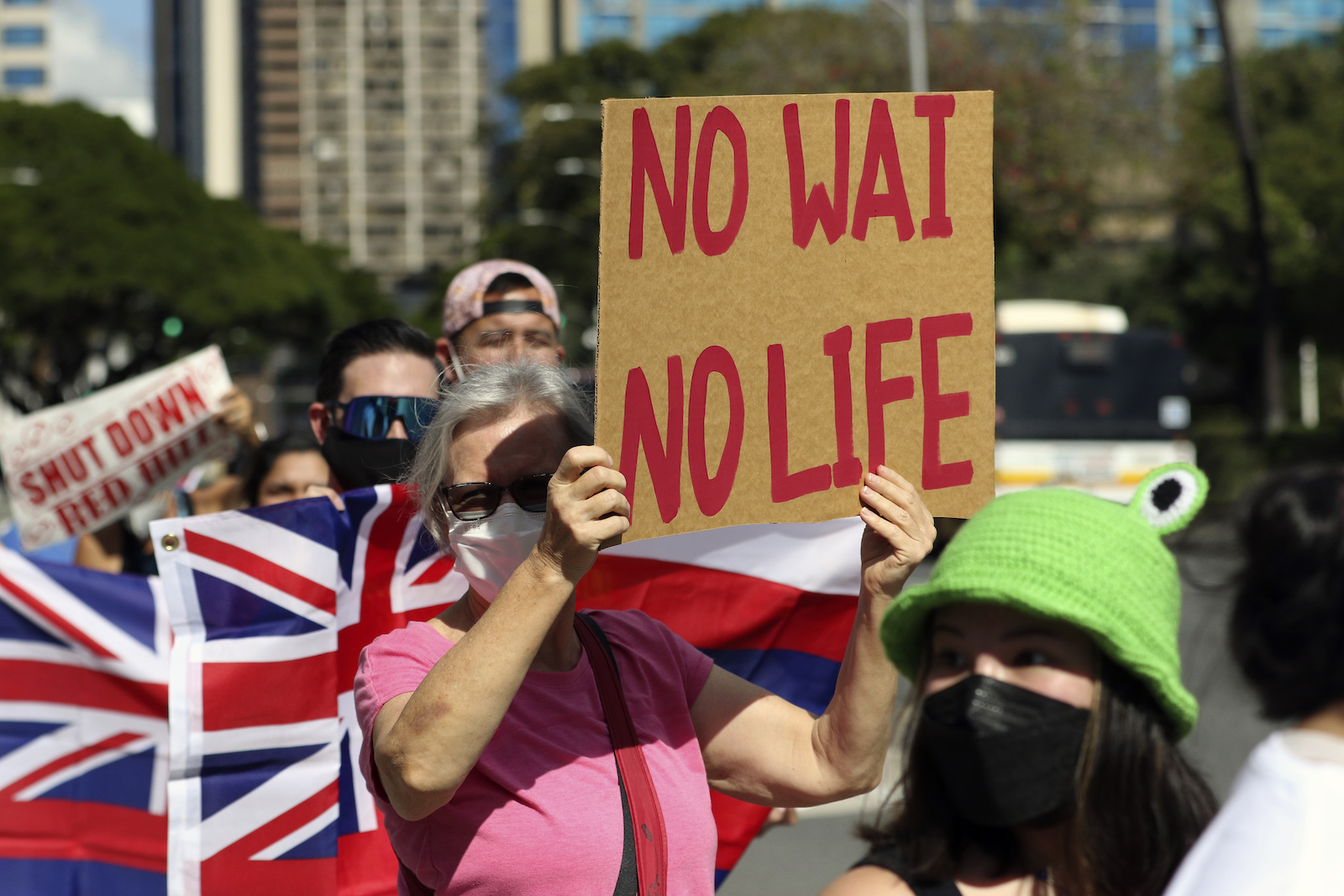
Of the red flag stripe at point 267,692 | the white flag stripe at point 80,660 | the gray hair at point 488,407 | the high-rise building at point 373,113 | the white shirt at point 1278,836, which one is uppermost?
the high-rise building at point 373,113

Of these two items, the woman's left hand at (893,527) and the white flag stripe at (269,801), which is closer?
the woman's left hand at (893,527)

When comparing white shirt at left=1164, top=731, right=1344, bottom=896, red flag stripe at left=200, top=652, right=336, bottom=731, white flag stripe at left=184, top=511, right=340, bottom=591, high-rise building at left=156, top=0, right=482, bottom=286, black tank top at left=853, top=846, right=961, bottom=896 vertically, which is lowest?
red flag stripe at left=200, top=652, right=336, bottom=731

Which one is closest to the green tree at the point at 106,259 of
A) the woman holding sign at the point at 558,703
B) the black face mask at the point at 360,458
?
the black face mask at the point at 360,458

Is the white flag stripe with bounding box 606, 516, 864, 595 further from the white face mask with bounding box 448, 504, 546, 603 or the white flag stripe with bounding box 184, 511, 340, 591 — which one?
the white face mask with bounding box 448, 504, 546, 603

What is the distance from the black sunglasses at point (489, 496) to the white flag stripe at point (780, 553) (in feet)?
4.10

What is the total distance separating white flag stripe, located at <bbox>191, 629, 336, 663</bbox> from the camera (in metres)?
2.89

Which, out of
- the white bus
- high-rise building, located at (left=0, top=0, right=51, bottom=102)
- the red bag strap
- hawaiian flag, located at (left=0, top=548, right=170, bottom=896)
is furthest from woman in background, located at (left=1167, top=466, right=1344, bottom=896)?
high-rise building, located at (left=0, top=0, right=51, bottom=102)

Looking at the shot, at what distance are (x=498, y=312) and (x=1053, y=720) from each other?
1969mm

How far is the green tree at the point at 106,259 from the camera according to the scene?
3278 centimetres

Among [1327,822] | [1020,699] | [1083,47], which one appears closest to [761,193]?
[1020,699]

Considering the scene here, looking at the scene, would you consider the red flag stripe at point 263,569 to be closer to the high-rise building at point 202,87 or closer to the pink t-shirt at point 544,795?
the pink t-shirt at point 544,795

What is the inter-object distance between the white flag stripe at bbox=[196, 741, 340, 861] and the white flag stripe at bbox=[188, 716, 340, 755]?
0.11 feet

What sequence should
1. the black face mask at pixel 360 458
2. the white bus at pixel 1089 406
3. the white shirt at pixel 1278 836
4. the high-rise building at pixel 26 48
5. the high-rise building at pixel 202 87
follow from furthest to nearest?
the high-rise building at pixel 202 87 < the high-rise building at pixel 26 48 < the white bus at pixel 1089 406 < the black face mask at pixel 360 458 < the white shirt at pixel 1278 836

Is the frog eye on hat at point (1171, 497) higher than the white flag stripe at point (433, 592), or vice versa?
the frog eye on hat at point (1171, 497)
